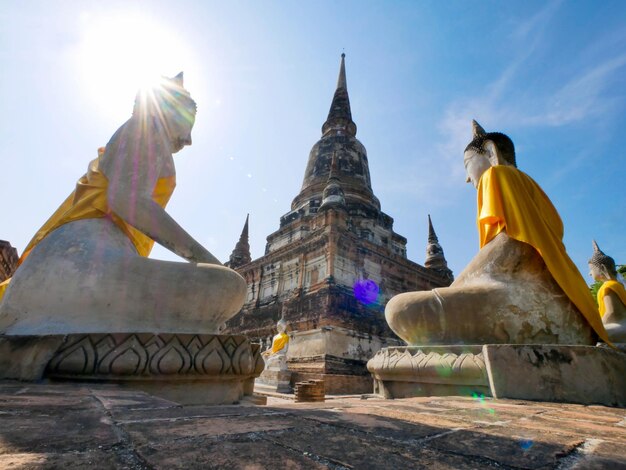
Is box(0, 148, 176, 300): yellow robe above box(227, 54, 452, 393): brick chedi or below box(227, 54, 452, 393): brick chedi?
below

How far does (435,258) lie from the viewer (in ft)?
49.8

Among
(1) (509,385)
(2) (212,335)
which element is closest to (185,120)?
(2) (212,335)

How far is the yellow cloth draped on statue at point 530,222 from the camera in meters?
2.43

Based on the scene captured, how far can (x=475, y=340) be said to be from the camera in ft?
8.19

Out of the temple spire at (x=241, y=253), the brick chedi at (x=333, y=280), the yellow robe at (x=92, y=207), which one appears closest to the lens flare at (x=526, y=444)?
the yellow robe at (x=92, y=207)

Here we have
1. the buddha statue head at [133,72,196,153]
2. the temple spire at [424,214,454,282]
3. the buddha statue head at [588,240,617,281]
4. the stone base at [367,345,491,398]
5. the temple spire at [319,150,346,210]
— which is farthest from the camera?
the temple spire at [424,214,454,282]

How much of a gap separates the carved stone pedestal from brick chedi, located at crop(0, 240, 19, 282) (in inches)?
236

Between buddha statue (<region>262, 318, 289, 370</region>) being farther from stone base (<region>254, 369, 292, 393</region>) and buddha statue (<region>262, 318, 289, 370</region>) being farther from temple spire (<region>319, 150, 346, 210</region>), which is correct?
temple spire (<region>319, 150, 346, 210</region>)

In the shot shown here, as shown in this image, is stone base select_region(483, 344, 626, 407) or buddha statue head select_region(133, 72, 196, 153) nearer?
stone base select_region(483, 344, 626, 407)

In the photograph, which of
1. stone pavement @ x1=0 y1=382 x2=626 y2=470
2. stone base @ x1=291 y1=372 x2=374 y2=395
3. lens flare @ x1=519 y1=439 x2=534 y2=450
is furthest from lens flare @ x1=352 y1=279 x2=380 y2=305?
lens flare @ x1=519 y1=439 x2=534 y2=450

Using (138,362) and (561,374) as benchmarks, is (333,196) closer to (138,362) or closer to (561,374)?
(561,374)

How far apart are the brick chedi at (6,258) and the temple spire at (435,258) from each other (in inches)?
522

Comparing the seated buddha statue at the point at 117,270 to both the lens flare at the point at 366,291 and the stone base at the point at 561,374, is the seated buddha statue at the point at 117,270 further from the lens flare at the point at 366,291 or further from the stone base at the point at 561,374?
the lens flare at the point at 366,291

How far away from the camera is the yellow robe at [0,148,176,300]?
229 cm
